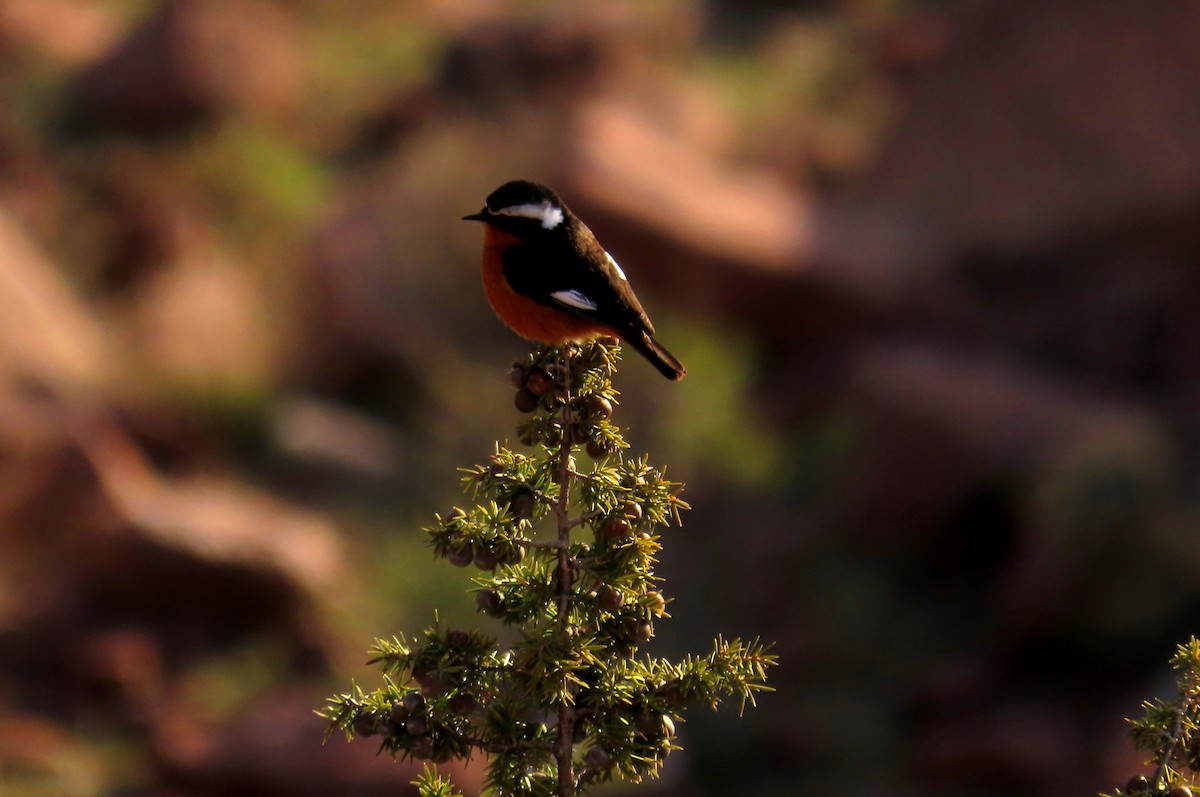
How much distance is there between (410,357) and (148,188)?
4674 millimetres

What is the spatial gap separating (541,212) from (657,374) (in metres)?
8.42

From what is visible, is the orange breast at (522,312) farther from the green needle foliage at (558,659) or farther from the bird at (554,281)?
the green needle foliage at (558,659)

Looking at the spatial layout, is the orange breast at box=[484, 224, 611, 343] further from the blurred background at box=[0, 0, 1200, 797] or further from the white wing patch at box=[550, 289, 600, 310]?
the blurred background at box=[0, 0, 1200, 797]

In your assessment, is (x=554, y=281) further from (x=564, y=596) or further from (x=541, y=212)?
(x=564, y=596)

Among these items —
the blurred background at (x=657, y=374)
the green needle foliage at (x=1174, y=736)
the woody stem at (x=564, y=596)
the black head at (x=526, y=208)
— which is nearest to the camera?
the green needle foliage at (x=1174, y=736)

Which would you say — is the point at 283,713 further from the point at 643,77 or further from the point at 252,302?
the point at 643,77

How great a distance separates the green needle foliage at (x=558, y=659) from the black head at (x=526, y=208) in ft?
6.30

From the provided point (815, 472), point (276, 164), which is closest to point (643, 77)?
point (276, 164)

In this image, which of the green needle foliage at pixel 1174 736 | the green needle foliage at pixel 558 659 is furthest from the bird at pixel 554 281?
the green needle foliage at pixel 1174 736

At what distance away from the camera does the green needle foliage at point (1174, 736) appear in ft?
8.68

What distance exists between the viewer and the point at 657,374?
13.2 metres

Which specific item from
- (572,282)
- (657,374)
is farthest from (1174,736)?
(657,374)

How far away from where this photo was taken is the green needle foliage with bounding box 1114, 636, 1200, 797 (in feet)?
8.68

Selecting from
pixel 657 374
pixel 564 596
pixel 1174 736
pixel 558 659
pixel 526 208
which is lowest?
pixel 1174 736
